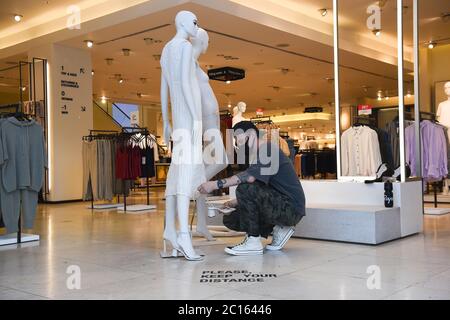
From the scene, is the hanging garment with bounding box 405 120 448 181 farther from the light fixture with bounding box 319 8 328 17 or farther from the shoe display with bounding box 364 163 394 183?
the light fixture with bounding box 319 8 328 17

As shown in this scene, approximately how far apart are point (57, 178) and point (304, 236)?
665 centimetres

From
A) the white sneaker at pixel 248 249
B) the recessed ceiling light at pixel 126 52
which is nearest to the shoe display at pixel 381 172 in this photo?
the white sneaker at pixel 248 249

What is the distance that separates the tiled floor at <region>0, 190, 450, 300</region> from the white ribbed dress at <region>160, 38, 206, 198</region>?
63cm

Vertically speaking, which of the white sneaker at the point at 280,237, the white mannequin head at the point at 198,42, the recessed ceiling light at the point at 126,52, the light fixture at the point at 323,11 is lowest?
the white sneaker at the point at 280,237

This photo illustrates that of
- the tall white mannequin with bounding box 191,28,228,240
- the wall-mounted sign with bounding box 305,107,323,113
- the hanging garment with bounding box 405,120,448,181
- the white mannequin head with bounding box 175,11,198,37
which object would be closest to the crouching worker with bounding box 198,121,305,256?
the tall white mannequin with bounding box 191,28,228,240

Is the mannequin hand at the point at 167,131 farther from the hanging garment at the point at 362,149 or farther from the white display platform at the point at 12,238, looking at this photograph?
the hanging garment at the point at 362,149

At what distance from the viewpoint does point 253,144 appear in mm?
4113

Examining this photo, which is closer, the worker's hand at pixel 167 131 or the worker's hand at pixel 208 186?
the worker's hand at pixel 208 186

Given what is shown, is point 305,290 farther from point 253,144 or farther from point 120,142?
point 120,142

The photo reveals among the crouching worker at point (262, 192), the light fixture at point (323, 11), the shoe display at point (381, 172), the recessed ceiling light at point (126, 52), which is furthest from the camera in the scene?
the recessed ceiling light at point (126, 52)

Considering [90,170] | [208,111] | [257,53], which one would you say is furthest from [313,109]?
[208,111]

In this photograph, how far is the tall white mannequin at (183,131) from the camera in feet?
12.9

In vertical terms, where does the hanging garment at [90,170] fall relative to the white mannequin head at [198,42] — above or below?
below
